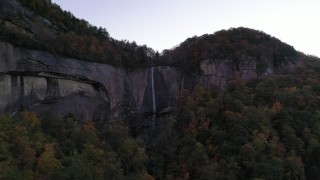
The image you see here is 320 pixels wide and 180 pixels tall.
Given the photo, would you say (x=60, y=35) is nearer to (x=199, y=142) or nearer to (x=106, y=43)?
(x=106, y=43)

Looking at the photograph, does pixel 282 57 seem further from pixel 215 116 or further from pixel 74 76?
pixel 74 76

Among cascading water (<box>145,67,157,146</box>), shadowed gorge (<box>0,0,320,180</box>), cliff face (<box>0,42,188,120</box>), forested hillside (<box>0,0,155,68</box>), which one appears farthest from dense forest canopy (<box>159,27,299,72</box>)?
forested hillside (<box>0,0,155,68</box>)

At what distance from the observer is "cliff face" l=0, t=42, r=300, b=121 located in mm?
42531

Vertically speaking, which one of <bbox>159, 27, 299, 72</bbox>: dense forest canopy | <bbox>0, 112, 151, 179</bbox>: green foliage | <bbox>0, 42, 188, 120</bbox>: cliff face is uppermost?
<bbox>159, 27, 299, 72</bbox>: dense forest canopy

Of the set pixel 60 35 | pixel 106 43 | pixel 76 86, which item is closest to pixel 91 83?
pixel 76 86

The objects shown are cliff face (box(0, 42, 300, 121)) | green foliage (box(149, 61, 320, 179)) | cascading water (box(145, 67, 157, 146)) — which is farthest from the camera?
cascading water (box(145, 67, 157, 146))

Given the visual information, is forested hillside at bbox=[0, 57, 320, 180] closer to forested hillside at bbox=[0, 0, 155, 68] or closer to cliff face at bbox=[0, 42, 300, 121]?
cliff face at bbox=[0, 42, 300, 121]

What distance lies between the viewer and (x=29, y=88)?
44031 millimetres

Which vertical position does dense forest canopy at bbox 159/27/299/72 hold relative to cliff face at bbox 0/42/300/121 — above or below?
above

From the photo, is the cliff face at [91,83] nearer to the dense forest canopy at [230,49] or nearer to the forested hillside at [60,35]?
the forested hillside at [60,35]

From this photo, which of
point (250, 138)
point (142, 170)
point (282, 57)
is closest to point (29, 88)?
point (142, 170)

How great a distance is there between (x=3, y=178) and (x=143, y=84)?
2676 cm

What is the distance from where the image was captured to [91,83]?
167 feet

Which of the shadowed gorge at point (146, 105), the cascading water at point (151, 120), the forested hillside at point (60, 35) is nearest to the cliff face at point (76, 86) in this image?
the shadowed gorge at point (146, 105)
